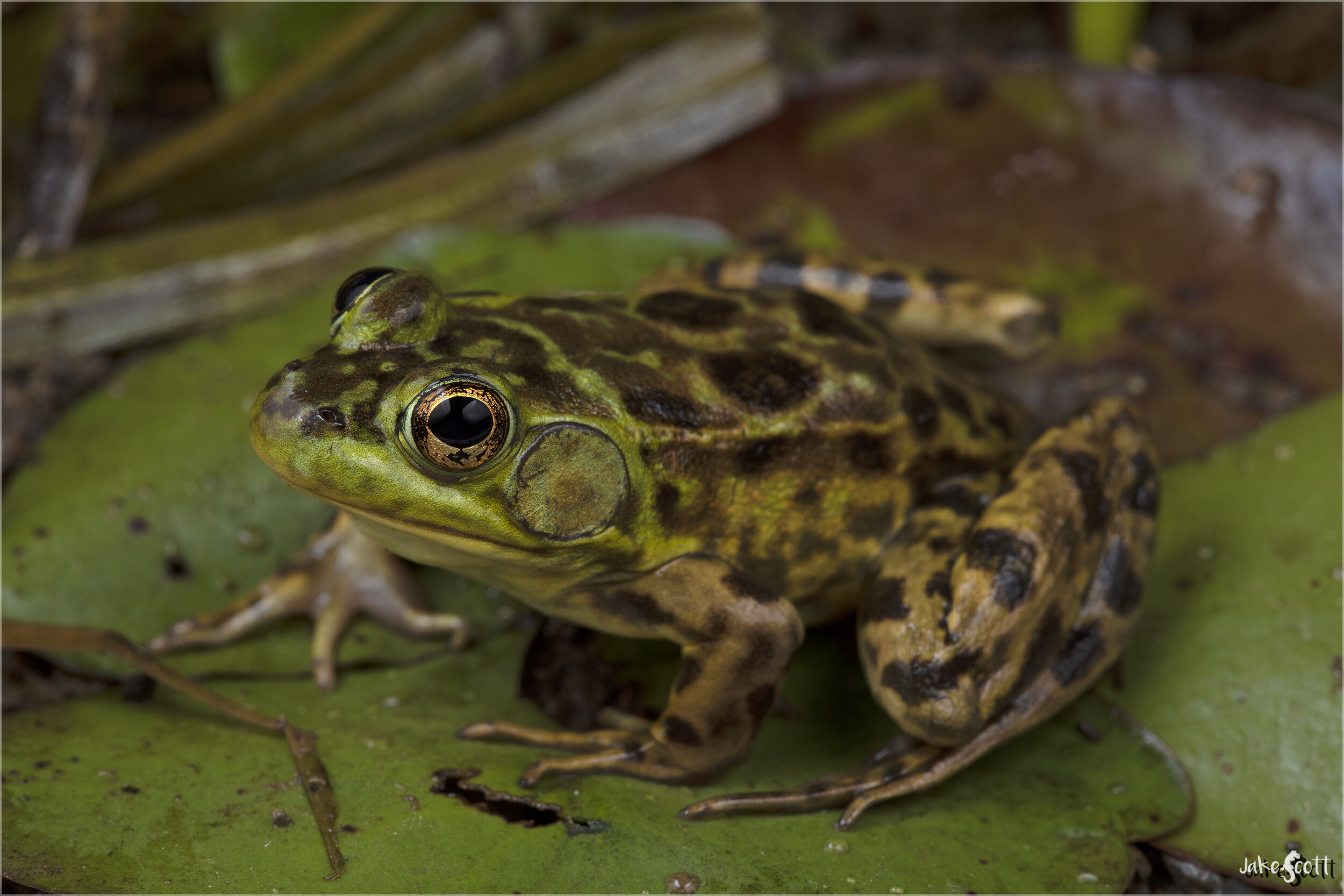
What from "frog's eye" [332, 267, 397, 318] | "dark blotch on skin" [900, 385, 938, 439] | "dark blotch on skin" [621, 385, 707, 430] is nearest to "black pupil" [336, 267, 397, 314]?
"frog's eye" [332, 267, 397, 318]

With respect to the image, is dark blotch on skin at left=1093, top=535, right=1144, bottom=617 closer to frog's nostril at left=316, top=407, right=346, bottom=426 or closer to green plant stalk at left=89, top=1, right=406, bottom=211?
frog's nostril at left=316, top=407, right=346, bottom=426

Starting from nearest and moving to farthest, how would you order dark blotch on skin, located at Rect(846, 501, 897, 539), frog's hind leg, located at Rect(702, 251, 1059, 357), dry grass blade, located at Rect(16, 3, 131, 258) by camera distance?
dark blotch on skin, located at Rect(846, 501, 897, 539)
frog's hind leg, located at Rect(702, 251, 1059, 357)
dry grass blade, located at Rect(16, 3, 131, 258)

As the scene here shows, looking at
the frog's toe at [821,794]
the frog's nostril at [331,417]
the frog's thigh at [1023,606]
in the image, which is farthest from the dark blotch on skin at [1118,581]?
the frog's nostril at [331,417]

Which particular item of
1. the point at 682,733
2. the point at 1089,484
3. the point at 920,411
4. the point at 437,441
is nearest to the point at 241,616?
the point at 437,441

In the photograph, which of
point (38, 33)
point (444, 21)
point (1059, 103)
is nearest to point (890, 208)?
point (1059, 103)

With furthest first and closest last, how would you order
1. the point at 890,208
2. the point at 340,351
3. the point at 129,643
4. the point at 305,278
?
the point at 890,208 < the point at 305,278 < the point at 129,643 < the point at 340,351

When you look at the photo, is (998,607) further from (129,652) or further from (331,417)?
(129,652)

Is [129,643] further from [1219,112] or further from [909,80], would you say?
[1219,112]
